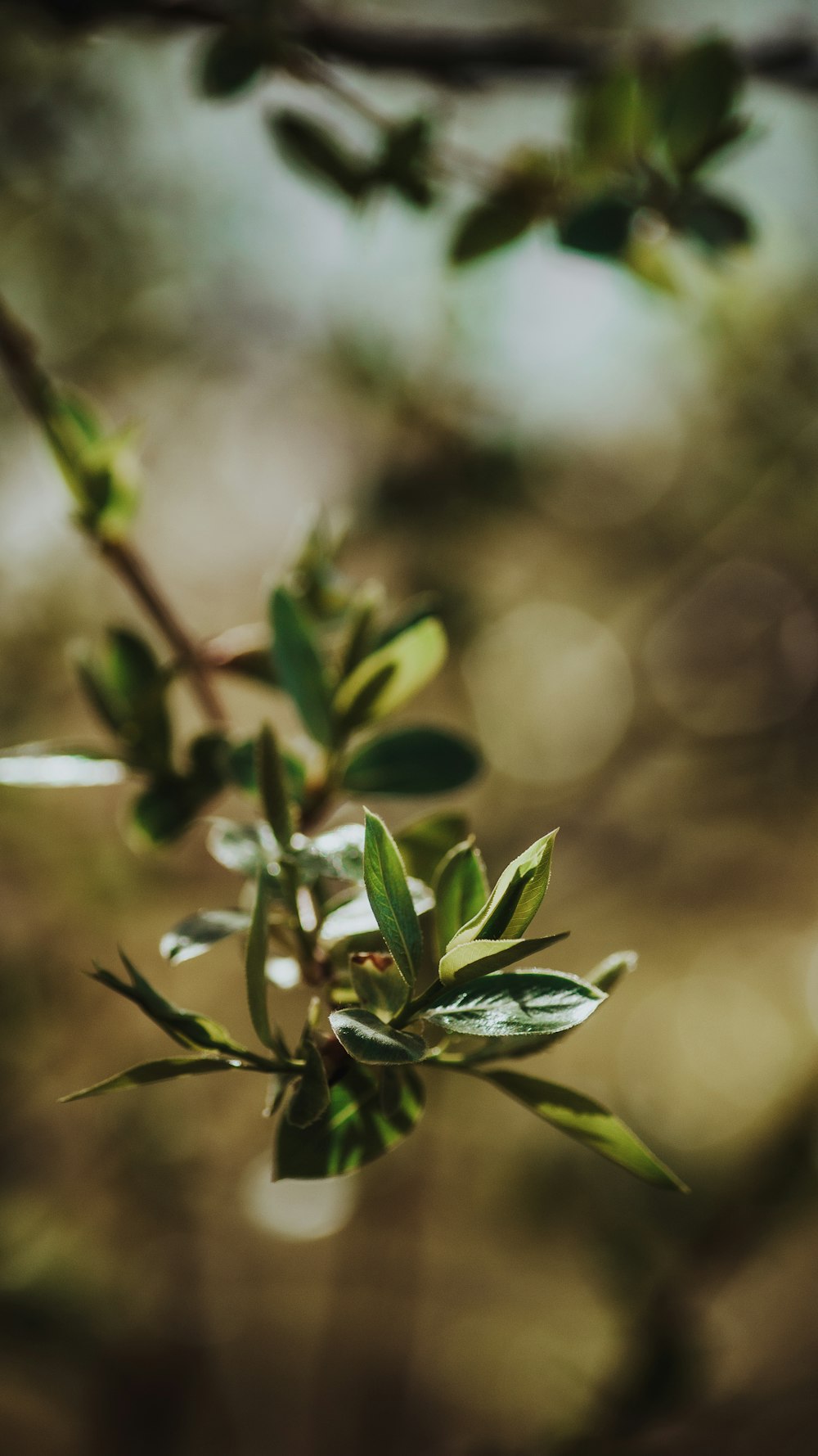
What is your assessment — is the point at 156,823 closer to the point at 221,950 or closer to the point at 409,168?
the point at 409,168

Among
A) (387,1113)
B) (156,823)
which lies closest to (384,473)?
(156,823)

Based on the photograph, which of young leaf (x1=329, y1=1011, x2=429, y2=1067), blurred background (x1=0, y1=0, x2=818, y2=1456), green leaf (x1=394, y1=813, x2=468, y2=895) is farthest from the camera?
blurred background (x1=0, y1=0, x2=818, y2=1456)

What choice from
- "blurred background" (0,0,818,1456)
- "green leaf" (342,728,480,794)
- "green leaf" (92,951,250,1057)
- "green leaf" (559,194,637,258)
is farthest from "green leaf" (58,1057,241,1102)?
"blurred background" (0,0,818,1456)

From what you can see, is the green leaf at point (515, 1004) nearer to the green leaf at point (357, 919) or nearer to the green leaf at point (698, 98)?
the green leaf at point (357, 919)

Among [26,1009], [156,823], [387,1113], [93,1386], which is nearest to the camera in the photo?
[387,1113]

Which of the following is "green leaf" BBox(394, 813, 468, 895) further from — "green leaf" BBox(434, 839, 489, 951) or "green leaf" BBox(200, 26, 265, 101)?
"green leaf" BBox(200, 26, 265, 101)

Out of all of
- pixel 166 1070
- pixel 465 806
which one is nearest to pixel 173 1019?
pixel 166 1070

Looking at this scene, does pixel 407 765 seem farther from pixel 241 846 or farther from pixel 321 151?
pixel 321 151
